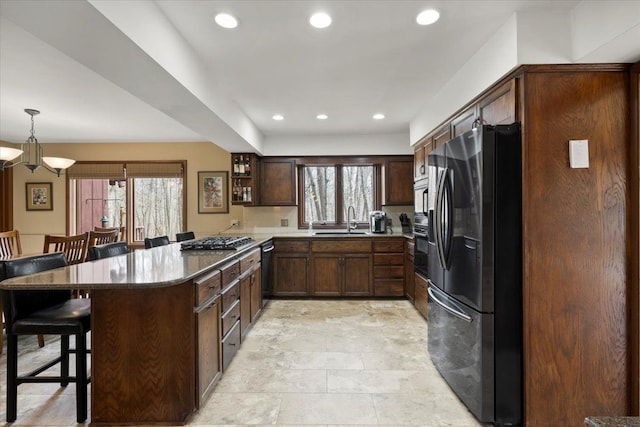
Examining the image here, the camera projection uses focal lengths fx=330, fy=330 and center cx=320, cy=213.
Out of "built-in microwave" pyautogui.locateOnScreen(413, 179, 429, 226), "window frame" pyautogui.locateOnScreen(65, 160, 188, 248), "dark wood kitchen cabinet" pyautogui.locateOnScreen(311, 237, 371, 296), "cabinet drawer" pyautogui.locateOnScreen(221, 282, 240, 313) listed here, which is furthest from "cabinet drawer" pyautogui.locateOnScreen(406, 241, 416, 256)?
"window frame" pyautogui.locateOnScreen(65, 160, 188, 248)

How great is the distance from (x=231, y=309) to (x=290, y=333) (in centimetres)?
94

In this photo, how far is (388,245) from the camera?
4.61m

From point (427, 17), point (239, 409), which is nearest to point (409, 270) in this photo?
point (239, 409)

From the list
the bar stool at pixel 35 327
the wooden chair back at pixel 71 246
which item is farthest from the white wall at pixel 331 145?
the bar stool at pixel 35 327

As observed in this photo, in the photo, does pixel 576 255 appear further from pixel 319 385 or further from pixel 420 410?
pixel 319 385

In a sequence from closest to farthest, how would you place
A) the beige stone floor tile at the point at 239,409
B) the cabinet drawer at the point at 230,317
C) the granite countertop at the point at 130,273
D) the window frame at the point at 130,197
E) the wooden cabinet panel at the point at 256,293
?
1. the granite countertop at the point at 130,273
2. the beige stone floor tile at the point at 239,409
3. the cabinet drawer at the point at 230,317
4. the wooden cabinet panel at the point at 256,293
5. the window frame at the point at 130,197

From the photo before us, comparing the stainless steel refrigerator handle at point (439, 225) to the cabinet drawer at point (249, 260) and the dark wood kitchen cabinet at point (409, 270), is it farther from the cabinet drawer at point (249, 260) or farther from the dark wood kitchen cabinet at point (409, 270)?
the dark wood kitchen cabinet at point (409, 270)

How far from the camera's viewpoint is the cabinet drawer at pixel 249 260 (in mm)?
3020

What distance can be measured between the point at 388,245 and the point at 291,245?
136 centimetres

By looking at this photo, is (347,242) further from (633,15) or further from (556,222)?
(633,15)

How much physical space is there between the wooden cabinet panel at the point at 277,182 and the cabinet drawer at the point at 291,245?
68 centimetres

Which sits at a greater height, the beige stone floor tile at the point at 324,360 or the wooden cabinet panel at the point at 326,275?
the wooden cabinet panel at the point at 326,275

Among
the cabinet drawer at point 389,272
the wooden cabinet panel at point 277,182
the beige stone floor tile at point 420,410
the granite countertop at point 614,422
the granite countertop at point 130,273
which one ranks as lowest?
the beige stone floor tile at point 420,410

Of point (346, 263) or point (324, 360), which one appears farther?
point (346, 263)
